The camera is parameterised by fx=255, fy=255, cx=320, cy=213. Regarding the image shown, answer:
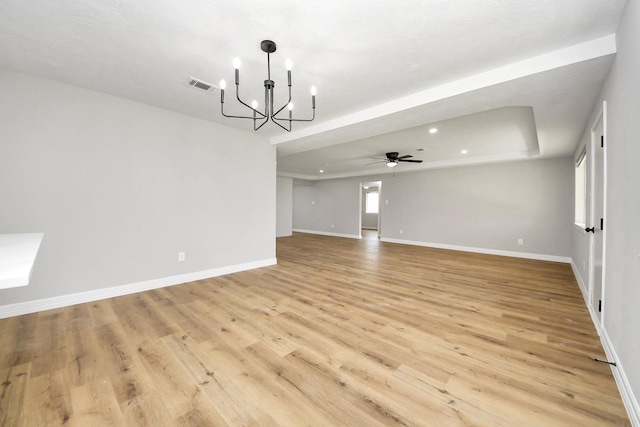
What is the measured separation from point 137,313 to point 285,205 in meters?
6.68

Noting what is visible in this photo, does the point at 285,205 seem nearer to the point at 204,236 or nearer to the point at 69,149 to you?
the point at 204,236

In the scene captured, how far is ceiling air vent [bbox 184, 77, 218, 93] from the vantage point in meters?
2.69

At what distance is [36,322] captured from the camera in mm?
2459

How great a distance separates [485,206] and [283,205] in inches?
240

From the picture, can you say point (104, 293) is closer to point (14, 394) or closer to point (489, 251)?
point (14, 394)

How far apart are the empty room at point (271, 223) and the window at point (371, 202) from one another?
7.77 meters

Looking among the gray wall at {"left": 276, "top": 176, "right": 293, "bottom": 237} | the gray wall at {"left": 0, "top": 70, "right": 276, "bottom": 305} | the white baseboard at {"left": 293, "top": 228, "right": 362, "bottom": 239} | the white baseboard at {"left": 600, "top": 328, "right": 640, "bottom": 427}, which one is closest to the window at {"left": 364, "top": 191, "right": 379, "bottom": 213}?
the white baseboard at {"left": 293, "top": 228, "right": 362, "bottom": 239}

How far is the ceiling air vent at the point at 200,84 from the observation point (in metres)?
2.69

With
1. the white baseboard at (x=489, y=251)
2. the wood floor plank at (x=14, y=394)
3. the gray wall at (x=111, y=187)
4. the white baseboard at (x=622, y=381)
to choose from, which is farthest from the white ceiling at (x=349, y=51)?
the white baseboard at (x=489, y=251)

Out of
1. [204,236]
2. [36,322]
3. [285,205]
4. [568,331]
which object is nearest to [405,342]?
[568,331]

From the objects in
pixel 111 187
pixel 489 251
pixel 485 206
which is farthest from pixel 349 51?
pixel 489 251

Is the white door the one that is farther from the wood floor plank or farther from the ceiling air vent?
the wood floor plank

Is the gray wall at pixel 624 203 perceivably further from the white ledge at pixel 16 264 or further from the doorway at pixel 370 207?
the doorway at pixel 370 207

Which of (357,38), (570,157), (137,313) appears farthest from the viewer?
(570,157)
